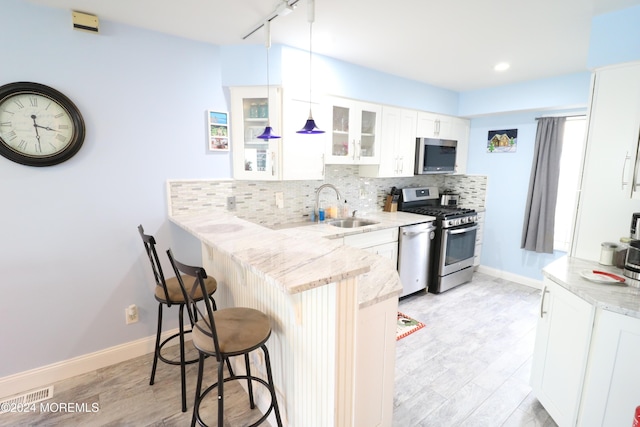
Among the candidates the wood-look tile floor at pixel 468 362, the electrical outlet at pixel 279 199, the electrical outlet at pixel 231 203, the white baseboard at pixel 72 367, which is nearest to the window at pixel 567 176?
the wood-look tile floor at pixel 468 362

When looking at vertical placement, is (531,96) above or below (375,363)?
above

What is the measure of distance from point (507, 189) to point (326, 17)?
11.1 feet

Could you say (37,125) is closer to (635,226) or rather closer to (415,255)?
(415,255)

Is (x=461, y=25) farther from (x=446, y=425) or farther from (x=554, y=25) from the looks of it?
(x=446, y=425)

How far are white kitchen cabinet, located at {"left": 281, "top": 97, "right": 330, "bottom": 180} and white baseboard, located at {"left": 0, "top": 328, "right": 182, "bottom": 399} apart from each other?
5.97 feet

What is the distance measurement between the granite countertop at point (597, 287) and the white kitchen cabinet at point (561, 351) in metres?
0.05

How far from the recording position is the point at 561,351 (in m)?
1.77

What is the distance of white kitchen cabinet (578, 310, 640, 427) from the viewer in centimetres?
145

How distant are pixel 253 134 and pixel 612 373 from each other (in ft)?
9.23

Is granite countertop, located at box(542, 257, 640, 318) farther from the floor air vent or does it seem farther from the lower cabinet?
the floor air vent

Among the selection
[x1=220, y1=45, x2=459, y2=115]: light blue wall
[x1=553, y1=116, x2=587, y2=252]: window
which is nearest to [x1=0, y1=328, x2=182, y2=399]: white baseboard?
[x1=220, y1=45, x2=459, y2=115]: light blue wall

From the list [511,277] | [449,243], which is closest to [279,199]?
[449,243]

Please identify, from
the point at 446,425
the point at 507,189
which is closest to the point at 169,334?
the point at 446,425

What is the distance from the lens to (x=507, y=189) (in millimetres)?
4188
